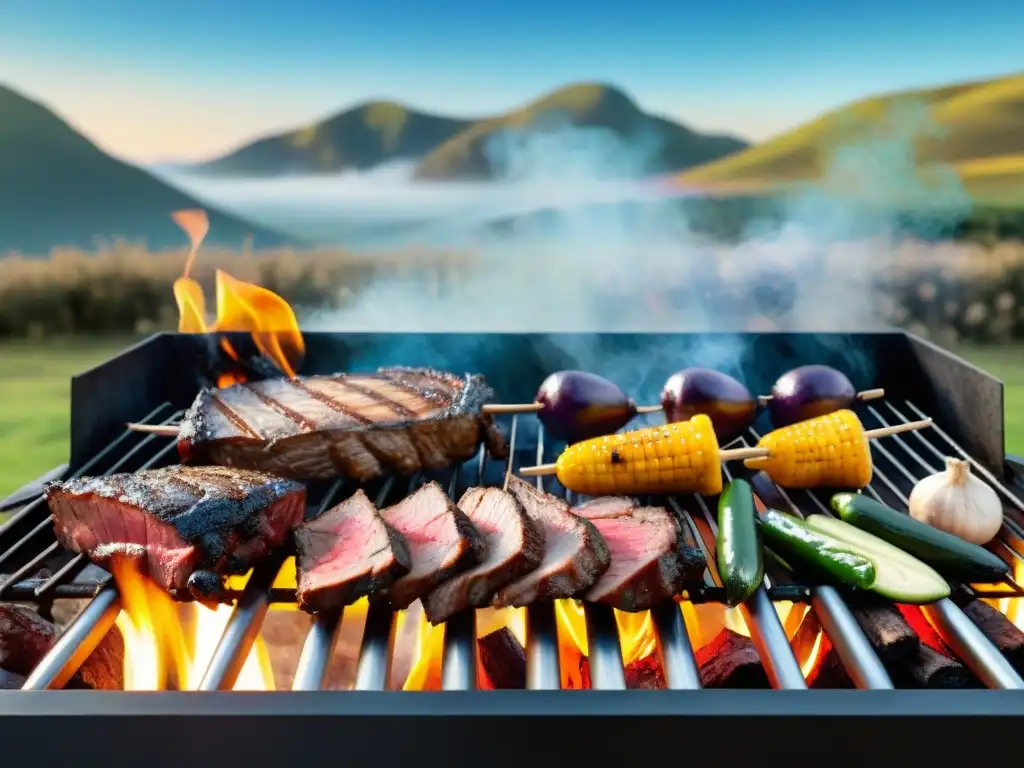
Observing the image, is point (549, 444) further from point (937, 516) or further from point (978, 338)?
point (978, 338)

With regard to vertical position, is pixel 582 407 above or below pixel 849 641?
above

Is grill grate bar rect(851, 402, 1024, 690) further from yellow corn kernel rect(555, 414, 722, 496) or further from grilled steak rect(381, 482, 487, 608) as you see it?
grilled steak rect(381, 482, 487, 608)

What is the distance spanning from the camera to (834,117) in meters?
12.0

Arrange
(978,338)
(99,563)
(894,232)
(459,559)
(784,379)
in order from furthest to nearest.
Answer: (894,232) → (978,338) → (784,379) → (99,563) → (459,559)

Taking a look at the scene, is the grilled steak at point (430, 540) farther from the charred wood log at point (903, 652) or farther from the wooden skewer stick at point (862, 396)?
the wooden skewer stick at point (862, 396)

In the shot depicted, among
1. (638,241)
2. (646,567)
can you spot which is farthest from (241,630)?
(638,241)

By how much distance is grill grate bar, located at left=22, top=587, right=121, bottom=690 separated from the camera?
77.8 inches

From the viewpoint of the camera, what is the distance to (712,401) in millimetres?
3678

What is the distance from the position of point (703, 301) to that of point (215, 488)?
27.0 feet

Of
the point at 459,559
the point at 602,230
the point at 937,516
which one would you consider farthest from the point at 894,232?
the point at 459,559

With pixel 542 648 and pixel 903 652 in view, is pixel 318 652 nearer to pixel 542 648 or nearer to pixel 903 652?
pixel 542 648

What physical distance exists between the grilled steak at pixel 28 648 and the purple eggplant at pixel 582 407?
1968 mm

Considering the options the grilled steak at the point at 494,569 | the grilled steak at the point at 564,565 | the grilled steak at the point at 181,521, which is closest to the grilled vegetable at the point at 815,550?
the grilled steak at the point at 564,565

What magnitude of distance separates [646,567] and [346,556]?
A: 849 millimetres
